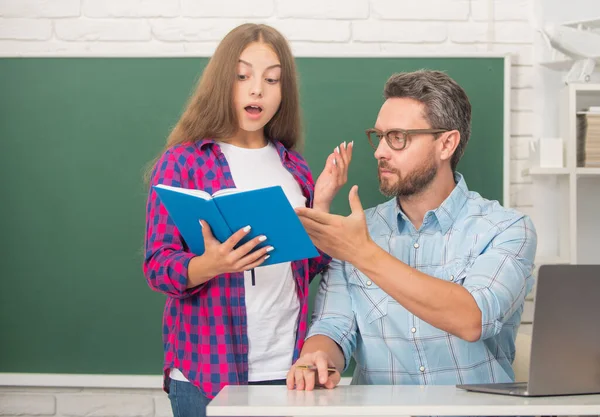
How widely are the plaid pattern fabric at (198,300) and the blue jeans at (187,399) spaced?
0.07 ft

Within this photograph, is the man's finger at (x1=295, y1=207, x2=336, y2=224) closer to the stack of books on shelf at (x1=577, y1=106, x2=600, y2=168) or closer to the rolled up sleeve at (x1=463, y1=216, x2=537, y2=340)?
the rolled up sleeve at (x1=463, y1=216, x2=537, y2=340)

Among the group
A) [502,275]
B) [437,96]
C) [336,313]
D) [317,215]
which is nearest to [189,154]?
[317,215]

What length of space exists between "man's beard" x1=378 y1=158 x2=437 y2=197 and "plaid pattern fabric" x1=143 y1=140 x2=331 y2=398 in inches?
15.1

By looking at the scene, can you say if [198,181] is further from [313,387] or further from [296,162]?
[313,387]

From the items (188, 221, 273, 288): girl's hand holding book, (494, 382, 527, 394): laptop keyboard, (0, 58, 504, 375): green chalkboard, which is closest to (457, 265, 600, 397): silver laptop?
(494, 382, 527, 394): laptop keyboard

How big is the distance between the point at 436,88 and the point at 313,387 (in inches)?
32.3

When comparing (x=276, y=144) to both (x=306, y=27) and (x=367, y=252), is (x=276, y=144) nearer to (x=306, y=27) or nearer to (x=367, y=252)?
(x=367, y=252)

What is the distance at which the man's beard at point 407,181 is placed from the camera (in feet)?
5.87

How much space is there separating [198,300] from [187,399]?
215 millimetres

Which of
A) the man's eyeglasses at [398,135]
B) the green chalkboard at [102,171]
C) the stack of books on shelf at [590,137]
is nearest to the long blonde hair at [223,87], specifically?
the man's eyeglasses at [398,135]

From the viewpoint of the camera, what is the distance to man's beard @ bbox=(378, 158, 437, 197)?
1.79m

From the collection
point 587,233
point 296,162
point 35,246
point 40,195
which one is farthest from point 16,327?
point 587,233

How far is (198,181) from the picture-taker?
64.8 inches

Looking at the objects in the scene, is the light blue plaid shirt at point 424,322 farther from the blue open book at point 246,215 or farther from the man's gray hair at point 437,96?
the blue open book at point 246,215
